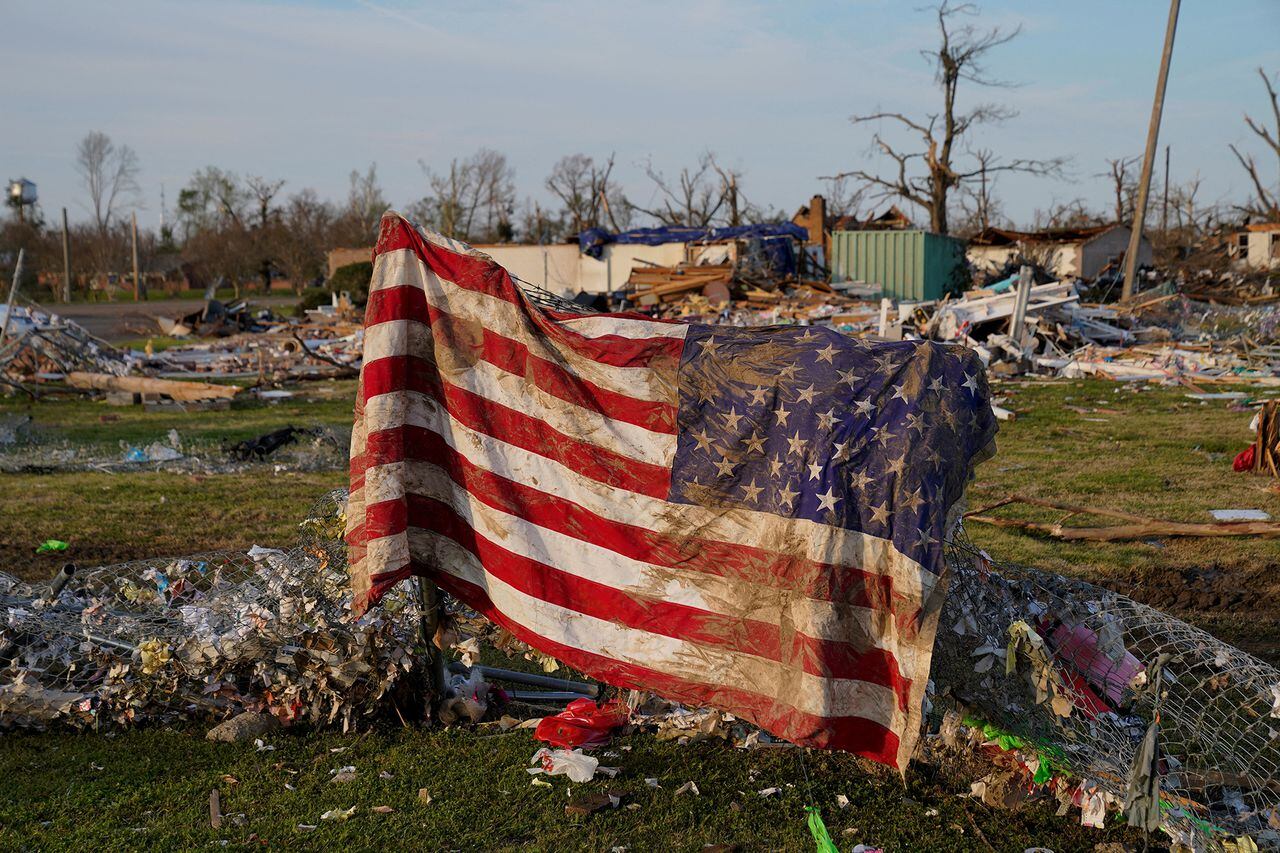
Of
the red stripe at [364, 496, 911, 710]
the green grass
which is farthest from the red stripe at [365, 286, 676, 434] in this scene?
the green grass

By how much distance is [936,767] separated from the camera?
166 inches

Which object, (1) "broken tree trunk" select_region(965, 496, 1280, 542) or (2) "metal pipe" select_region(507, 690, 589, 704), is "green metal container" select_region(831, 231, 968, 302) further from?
(2) "metal pipe" select_region(507, 690, 589, 704)

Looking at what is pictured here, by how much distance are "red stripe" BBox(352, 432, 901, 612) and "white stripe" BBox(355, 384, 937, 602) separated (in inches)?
1.0

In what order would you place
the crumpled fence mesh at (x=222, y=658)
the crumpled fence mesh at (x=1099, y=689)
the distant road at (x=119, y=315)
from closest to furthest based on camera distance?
the crumpled fence mesh at (x=1099, y=689) → the crumpled fence mesh at (x=222, y=658) → the distant road at (x=119, y=315)

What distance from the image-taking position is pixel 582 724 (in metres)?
4.51

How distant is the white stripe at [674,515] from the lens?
3.54 m

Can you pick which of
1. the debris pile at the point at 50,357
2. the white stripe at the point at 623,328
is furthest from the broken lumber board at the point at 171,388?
the white stripe at the point at 623,328

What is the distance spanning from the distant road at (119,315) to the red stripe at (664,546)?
2998 cm

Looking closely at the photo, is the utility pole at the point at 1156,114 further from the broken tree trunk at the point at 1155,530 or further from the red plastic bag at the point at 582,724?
the red plastic bag at the point at 582,724

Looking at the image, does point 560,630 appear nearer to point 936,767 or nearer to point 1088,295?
point 936,767

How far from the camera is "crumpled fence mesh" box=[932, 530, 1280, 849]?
369cm

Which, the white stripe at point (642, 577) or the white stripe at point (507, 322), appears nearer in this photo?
the white stripe at point (642, 577)

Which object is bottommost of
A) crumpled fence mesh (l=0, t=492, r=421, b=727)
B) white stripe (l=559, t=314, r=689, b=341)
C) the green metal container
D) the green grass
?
the green grass

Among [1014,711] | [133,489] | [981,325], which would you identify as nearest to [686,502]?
[1014,711]
